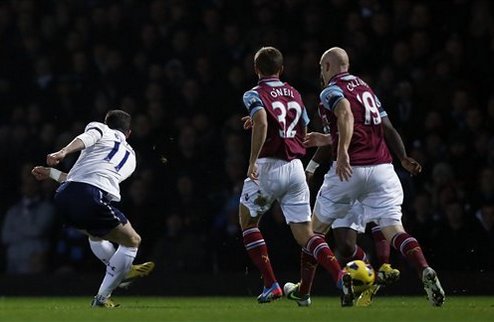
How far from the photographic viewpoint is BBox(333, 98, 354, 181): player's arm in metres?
9.36

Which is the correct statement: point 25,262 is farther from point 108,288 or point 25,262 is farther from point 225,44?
point 108,288

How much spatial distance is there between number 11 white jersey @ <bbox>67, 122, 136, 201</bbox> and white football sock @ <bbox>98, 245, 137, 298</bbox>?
50 cm

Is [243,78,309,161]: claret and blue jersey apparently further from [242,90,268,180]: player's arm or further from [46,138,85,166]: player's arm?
[46,138,85,166]: player's arm

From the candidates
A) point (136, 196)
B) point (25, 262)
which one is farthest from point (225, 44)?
point (25, 262)

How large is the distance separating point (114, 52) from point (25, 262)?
107 inches

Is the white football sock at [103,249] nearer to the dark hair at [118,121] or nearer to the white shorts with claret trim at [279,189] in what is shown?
the dark hair at [118,121]

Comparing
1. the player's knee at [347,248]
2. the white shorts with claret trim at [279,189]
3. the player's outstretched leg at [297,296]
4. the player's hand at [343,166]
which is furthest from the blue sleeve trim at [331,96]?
the player's outstretched leg at [297,296]

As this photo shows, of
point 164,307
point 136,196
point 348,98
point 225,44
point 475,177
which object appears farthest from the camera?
point 225,44

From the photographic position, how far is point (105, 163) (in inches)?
411

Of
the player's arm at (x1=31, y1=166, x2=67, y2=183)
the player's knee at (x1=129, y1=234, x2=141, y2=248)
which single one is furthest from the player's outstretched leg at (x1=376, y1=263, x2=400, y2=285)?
the player's arm at (x1=31, y1=166, x2=67, y2=183)

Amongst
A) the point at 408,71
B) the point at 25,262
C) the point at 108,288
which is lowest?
the point at 25,262

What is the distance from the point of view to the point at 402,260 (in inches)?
524

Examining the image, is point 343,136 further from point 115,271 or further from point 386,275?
point 115,271

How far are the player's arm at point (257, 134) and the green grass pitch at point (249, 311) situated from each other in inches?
42.0
